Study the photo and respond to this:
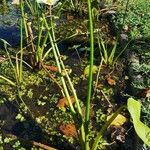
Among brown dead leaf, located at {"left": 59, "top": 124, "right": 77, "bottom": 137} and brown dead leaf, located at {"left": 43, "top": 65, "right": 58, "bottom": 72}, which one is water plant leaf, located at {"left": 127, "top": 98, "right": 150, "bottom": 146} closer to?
brown dead leaf, located at {"left": 59, "top": 124, "right": 77, "bottom": 137}

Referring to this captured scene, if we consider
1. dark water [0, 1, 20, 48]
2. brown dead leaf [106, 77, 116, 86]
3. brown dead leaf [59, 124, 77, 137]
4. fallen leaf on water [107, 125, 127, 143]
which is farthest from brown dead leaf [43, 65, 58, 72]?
fallen leaf on water [107, 125, 127, 143]

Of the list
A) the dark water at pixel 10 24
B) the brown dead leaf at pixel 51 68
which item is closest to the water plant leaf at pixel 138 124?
the brown dead leaf at pixel 51 68

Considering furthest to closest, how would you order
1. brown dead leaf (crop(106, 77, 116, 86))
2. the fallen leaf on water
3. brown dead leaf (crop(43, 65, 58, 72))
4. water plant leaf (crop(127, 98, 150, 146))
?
brown dead leaf (crop(43, 65, 58, 72)), brown dead leaf (crop(106, 77, 116, 86)), the fallen leaf on water, water plant leaf (crop(127, 98, 150, 146))

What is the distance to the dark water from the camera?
393cm

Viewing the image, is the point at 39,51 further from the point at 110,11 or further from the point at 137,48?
the point at 110,11

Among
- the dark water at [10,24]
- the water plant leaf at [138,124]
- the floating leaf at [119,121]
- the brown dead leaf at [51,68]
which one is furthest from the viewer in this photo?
the dark water at [10,24]

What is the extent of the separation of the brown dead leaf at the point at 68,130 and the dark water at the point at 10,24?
4.54ft

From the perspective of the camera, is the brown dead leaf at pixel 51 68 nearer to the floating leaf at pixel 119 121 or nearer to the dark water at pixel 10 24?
the dark water at pixel 10 24

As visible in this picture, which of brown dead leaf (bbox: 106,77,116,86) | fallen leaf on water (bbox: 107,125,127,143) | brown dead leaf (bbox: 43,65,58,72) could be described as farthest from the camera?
brown dead leaf (bbox: 43,65,58,72)

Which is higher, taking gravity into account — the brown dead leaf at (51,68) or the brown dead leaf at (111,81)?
the brown dead leaf at (51,68)

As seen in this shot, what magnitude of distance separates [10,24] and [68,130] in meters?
1.92

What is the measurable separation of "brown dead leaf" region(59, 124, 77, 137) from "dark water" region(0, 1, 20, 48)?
4.54 ft

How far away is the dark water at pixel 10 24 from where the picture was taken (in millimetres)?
3931

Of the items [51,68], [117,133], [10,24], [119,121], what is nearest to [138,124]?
[117,133]
